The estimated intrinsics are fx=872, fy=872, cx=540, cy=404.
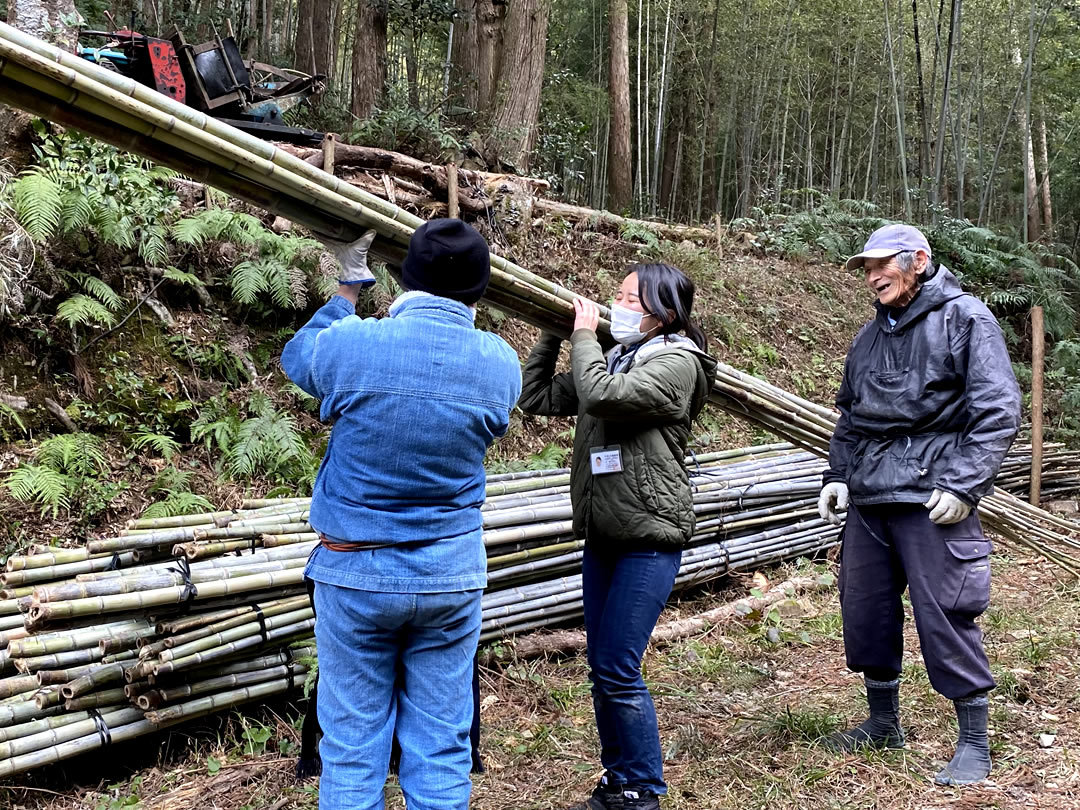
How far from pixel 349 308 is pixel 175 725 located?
207 centimetres

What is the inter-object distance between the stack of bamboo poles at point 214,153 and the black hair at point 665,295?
24cm

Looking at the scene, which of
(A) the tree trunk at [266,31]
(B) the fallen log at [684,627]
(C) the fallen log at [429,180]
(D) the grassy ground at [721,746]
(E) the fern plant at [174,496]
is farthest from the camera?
(A) the tree trunk at [266,31]

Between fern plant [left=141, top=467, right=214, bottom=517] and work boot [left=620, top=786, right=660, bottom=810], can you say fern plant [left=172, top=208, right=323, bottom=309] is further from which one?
work boot [left=620, top=786, right=660, bottom=810]

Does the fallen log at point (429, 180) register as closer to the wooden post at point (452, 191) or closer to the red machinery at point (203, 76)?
the wooden post at point (452, 191)

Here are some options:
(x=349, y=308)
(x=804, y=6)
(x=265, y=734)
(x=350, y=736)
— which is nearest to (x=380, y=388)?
(x=349, y=308)

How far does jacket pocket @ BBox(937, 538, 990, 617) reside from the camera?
2.94m

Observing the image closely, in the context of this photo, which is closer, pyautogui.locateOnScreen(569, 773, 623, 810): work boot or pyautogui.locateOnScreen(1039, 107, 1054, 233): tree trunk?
pyautogui.locateOnScreen(569, 773, 623, 810): work boot

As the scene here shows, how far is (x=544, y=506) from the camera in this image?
447 cm

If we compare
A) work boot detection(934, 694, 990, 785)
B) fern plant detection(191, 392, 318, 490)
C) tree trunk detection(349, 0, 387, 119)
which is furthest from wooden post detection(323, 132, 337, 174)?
work boot detection(934, 694, 990, 785)

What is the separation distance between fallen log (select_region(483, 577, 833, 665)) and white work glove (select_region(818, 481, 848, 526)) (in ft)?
4.14

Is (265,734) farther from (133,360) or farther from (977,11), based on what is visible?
(977,11)

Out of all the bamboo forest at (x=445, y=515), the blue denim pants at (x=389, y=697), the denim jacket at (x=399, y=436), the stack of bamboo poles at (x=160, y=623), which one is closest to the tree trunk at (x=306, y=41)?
the bamboo forest at (x=445, y=515)

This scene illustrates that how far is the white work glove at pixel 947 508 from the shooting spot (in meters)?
2.84

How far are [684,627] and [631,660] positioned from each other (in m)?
2.16
